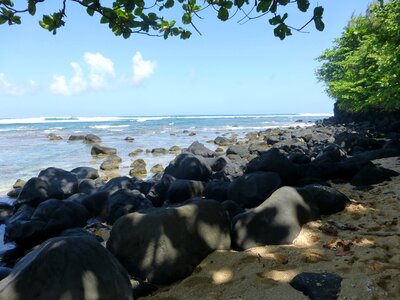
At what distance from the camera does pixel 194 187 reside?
7.99 m

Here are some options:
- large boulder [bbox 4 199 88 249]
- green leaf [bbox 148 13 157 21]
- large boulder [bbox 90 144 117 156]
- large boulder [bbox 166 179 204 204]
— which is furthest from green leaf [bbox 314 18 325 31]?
large boulder [bbox 90 144 117 156]

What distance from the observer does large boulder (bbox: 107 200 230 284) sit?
3742mm

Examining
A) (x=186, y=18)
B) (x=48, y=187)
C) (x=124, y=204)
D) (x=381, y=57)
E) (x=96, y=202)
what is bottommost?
(x=96, y=202)

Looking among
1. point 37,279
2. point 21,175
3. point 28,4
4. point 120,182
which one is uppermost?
point 28,4

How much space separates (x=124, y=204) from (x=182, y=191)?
4.93ft

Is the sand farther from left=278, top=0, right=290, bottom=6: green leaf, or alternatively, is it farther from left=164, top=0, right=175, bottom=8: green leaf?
left=164, top=0, right=175, bottom=8: green leaf

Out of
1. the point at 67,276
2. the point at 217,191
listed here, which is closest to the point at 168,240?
the point at 67,276

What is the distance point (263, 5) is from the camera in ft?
9.18

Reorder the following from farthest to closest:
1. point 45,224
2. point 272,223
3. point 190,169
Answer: point 190,169 → point 45,224 → point 272,223

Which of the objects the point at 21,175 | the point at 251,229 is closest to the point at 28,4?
the point at 251,229

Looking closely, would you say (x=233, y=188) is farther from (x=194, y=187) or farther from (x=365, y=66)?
(x=365, y=66)

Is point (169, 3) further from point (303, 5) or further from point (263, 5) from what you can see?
point (303, 5)

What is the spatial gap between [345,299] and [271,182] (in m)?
3.78

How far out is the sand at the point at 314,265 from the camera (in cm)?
303
